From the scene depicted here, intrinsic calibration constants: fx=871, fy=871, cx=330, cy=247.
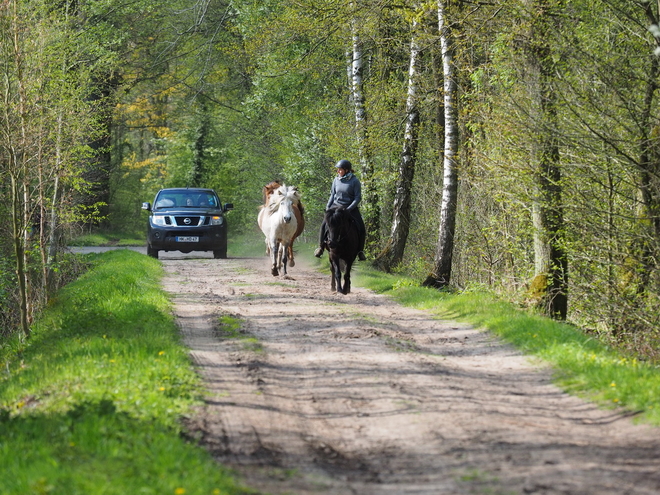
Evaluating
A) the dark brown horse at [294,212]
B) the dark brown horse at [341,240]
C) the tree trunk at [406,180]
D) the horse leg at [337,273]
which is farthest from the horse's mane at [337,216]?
the tree trunk at [406,180]

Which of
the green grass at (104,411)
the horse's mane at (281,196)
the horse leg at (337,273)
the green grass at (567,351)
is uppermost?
the horse's mane at (281,196)

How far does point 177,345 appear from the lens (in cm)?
955

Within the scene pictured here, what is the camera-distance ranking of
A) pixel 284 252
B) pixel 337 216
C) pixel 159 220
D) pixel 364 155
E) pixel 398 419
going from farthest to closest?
1. pixel 159 220
2. pixel 364 155
3. pixel 284 252
4. pixel 337 216
5. pixel 398 419

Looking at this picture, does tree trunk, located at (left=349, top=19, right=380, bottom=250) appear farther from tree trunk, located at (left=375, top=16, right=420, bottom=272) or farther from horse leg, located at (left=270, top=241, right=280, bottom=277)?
horse leg, located at (left=270, top=241, right=280, bottom=277)

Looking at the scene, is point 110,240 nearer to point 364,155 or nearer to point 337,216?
point 364,155

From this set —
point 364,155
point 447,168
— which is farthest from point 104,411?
point 364,155

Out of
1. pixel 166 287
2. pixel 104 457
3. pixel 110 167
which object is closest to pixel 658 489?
pixel 104 457

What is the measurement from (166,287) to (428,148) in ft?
29.0

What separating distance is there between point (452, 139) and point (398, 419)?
10.9m

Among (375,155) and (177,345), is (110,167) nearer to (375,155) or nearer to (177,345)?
(375,155)

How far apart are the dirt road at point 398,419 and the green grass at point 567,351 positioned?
0.64ft

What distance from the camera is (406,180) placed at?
20.8 m

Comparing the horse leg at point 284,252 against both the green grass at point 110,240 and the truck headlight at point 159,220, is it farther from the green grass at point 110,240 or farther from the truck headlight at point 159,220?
the green grass at point 110,240

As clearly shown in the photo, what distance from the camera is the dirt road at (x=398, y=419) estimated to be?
5.43 m
